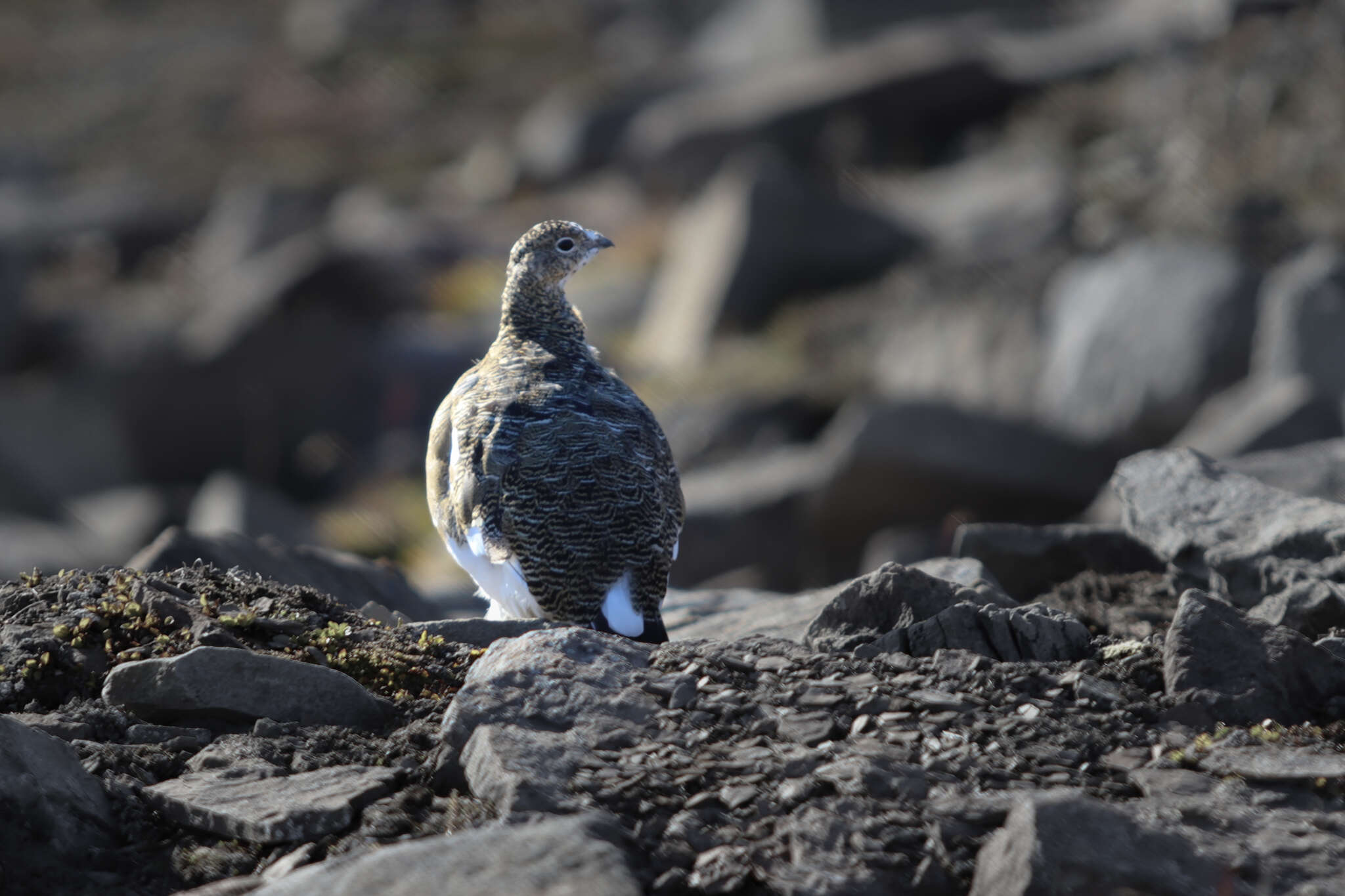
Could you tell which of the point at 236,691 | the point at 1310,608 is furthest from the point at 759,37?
the point at 236,691

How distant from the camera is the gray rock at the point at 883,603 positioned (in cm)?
465

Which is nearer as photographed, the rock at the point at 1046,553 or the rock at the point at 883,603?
the rock at the point at 883,603

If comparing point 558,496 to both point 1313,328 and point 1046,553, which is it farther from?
point 1313,328

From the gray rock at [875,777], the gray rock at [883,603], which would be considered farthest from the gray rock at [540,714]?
the gray rock at [883,603]

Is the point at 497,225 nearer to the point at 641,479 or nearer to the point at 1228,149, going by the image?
the point at 1228,149

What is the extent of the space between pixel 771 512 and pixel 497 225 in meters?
16.1

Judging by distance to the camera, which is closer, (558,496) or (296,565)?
(558,496)

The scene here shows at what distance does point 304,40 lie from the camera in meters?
42.7

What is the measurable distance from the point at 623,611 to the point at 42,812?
2.42 meters

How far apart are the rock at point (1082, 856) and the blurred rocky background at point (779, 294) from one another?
3888 millimetres

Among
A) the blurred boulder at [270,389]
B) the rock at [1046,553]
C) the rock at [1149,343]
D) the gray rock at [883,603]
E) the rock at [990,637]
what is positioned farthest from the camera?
the blurred boulder at [270,389]

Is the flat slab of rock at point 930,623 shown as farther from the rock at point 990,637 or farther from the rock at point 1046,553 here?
the rock at point 1046,553

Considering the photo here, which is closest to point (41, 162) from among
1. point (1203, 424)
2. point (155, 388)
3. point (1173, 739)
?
point (155, 388)

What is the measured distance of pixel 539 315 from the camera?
6.90m
